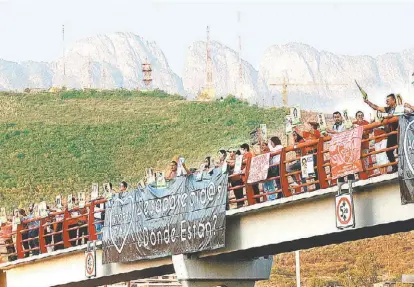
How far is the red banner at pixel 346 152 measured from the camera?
20969 millimetres

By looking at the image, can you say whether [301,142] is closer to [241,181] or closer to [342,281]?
[241,181]

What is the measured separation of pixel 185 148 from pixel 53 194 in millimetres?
26279

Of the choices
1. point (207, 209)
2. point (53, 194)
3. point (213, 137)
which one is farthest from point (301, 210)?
point (213, 137)

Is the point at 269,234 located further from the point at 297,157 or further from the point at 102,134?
the point at 102,134

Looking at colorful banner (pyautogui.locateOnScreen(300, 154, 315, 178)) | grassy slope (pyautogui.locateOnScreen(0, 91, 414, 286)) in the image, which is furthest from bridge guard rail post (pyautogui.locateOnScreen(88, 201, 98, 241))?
grassy slope (pyautogui.locateOnScreen(0, 91, 414, 286))

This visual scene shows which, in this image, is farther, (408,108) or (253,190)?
(253,190)

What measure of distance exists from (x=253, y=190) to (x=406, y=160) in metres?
4.46

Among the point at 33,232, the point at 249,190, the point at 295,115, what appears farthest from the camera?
the point at 33,232

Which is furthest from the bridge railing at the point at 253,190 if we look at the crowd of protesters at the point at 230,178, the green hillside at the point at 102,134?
the green hillside at the point at 102,134

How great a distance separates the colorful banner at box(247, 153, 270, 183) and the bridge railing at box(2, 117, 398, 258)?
Answer: 0.31ft

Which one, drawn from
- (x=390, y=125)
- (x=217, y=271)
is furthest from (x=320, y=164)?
(x=217, y=271)

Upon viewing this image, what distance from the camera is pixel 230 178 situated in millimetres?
24203

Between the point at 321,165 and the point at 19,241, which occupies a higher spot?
the point at 19,241

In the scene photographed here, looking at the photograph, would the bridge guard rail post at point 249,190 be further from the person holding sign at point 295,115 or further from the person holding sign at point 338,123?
the person holding sign at point 338,123
